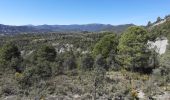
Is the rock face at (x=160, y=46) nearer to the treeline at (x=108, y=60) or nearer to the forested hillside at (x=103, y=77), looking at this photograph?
the treeline at (x=108, y=60)

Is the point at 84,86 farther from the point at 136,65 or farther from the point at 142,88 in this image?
the point at 136,65

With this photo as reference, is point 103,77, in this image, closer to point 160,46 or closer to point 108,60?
point 108,60

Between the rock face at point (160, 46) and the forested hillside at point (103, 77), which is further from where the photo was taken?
Result: the rock face at point (160, 46)

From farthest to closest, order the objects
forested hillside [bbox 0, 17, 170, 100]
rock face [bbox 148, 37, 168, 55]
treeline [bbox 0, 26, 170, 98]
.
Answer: rock face [bbox 148, 37, 168, 55]
treeline [bbox 0, 26, 170, 98]
forested hillside [bbox 0, 17, 170, 100]

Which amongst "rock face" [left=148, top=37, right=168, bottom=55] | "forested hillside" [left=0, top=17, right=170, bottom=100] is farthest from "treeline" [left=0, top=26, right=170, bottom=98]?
"rock face" [left=148, top=37, right=168, bottom=55]

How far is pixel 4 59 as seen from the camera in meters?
44.9

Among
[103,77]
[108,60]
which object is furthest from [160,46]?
[103,77]

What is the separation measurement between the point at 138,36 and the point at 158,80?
25.7ft

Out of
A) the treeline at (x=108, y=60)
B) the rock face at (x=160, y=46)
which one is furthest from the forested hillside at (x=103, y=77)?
the rock face at (x=160, y=46)

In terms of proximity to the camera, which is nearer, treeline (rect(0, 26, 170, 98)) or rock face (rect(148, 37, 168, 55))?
treeline (rect(0, 26, 170, 98))

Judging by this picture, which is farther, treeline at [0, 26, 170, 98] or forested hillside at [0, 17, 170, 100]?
treeline at [0, 26, 170, 98]

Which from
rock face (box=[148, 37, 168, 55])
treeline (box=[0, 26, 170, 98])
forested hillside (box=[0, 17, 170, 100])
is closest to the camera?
forested hillside (box=[0, 17, 170, 100])

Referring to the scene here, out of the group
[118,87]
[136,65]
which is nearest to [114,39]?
[136,65]

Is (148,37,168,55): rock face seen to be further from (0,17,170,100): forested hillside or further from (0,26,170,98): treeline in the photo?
(0,17,170,100): forested hillside
